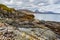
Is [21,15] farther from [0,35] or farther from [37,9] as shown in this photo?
[0,35]

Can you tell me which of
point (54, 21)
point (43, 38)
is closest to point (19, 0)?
point (54, 21)

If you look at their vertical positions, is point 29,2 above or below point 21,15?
above

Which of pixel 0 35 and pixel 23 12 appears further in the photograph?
pixel 23 12

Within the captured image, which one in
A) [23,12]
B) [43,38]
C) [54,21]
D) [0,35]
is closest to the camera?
[0,35]

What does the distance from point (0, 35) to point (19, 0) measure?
3886mm

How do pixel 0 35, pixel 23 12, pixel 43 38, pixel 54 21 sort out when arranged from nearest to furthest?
pixel 0 35, pixel 43 38, pixel 54 21, pixel 23 12

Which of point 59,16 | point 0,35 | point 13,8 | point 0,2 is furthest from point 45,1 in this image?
point 0,35

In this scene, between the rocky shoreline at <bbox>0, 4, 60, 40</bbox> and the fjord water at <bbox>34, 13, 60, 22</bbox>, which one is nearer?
the rocky shoreline at <bbox>0, 4, 60, 40</bbox>

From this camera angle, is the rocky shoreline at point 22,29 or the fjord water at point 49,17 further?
the fjord water at point 49,17

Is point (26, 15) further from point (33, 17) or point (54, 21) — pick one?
point (54, 21)

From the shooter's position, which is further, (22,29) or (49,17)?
(49,17)

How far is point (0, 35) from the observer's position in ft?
14.9

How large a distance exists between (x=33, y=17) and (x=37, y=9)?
412 mm

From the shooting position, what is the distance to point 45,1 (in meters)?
8.00
